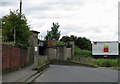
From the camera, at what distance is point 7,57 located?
1552cm

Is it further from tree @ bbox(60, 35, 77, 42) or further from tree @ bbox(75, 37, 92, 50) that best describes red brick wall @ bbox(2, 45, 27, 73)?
tree @ bbox(60, 35, 77, 42)

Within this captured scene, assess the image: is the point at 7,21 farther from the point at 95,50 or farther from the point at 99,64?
the point at 95,50

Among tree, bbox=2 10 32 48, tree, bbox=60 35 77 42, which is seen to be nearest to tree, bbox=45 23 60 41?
tree, bbox=60 35 77 42

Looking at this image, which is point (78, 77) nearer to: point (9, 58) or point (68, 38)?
point (9, 58)

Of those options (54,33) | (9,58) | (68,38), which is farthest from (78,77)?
(68,38)

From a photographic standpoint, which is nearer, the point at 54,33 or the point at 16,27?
the point at 16,27

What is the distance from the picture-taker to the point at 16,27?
78.0 feet

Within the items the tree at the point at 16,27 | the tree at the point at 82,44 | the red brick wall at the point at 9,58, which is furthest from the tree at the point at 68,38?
the red brick wall at the point at 9,58

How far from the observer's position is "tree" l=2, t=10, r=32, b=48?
23.5 metres

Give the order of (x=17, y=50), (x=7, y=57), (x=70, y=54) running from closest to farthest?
(x=7, y=57) < (x=17, y=50) < (x=70, y=54)

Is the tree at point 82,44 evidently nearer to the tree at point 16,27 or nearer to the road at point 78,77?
the tree at point 16,27

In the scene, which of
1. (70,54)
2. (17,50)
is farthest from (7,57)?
(70,54)

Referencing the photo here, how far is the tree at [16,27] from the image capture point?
76.9 feet

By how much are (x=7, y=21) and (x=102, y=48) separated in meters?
37.3
